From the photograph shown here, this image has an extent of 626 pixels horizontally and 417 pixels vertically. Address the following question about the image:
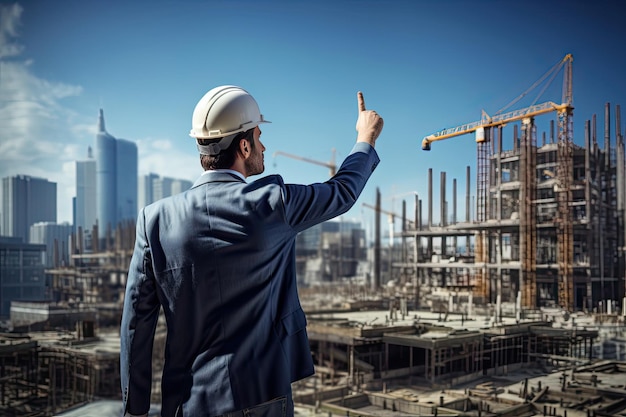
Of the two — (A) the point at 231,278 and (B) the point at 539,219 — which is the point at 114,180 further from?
(A) the point at 231,278

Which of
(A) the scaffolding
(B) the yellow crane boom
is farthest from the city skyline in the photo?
(A) the scaffolding

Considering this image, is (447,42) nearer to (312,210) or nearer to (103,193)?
(312,210)

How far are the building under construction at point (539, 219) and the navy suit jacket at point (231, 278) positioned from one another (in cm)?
258

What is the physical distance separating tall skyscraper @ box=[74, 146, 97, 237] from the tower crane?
5554 mm

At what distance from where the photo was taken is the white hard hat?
1043mm

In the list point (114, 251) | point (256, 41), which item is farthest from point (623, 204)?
point (114, 251)

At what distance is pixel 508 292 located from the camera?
11.9ft

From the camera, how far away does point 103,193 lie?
32.9 ft

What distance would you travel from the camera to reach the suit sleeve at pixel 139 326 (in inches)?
42.3

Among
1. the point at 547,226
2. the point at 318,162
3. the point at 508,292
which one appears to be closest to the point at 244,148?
the point at 547,226

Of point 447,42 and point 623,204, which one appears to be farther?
point 447,42

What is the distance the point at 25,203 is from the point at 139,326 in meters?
6.43

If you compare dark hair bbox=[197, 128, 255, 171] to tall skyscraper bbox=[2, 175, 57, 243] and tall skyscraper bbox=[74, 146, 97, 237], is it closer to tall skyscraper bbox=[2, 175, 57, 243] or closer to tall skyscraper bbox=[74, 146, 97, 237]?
tall skyscraper bbox=[2, 175, 57, 243]

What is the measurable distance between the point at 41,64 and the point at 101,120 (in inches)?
48.5
